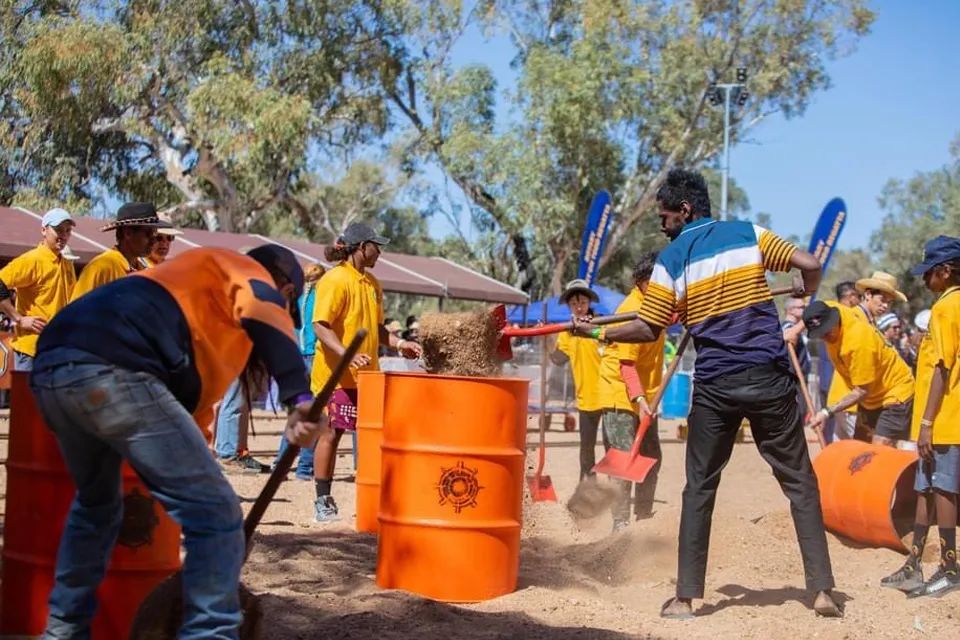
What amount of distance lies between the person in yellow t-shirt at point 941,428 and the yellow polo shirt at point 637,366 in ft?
7.69

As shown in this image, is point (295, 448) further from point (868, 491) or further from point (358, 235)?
point (868, 491)

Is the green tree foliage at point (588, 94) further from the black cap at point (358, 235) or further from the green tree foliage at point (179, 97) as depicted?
the black cap at point (358, 235)

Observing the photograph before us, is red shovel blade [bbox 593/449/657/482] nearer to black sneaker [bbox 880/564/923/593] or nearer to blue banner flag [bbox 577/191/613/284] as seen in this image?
black sneaker [bbox 880/564/923/593]

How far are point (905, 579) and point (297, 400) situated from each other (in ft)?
14.4

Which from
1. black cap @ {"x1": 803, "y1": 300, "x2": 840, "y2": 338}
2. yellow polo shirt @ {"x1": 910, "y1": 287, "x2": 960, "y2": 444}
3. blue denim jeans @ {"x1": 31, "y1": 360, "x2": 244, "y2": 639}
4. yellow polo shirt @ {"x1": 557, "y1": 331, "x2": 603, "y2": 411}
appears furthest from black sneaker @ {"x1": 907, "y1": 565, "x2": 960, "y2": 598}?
blue denim jeans @ {"x1": 31, "y1": 360, "x2": 244, "y2": 639}

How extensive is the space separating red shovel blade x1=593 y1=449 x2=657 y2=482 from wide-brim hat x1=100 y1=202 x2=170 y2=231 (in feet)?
12.2

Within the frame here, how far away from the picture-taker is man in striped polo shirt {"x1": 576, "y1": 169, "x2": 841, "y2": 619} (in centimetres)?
561

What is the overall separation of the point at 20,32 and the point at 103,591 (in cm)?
2664

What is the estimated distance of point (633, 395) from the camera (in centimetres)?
848

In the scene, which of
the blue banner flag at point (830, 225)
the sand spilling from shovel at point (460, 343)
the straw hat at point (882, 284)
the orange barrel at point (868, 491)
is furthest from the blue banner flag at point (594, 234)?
the sand spilling from shovel at point (460, 343)

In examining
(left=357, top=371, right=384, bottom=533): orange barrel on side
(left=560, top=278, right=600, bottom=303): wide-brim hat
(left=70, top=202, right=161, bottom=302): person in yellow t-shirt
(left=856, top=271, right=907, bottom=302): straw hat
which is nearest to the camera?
(left=70, top=202, right=161, bottom=302): person in yellow t-shirt

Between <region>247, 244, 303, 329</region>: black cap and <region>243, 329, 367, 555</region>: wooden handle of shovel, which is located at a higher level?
<region>247, 244, 303, 329</region>: black cap

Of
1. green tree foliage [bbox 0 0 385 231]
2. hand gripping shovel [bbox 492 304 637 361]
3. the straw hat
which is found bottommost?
hand gripping shovel [bbox 492 304 637 361]

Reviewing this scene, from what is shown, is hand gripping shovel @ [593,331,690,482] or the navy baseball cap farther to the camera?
hand gripping shovel @ [593,331,690,482]
